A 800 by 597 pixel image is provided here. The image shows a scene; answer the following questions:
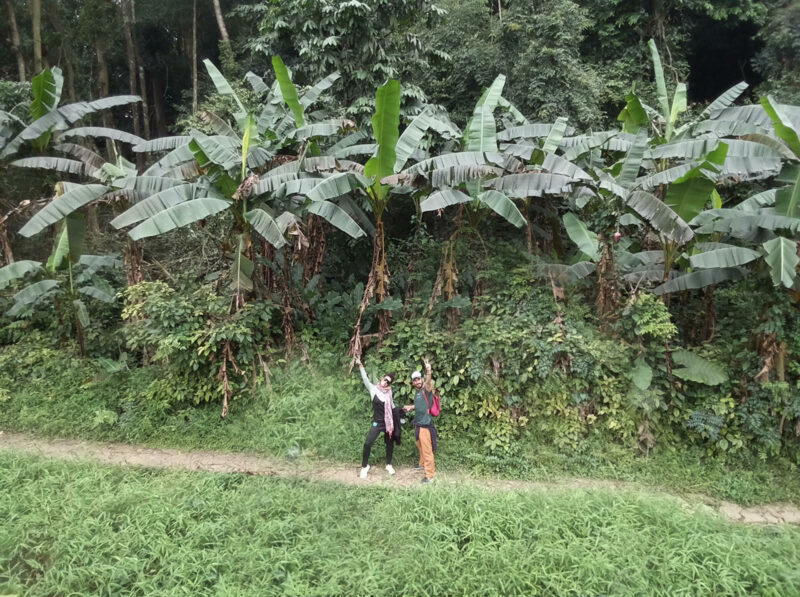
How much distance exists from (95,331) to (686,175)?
888 centimetres

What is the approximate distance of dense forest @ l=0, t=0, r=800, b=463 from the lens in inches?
219

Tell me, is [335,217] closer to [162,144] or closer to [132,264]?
[162,144]

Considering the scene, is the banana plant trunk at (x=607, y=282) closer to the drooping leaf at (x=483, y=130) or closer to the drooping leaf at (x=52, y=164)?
the drooping leaf at (x=483, y=130)

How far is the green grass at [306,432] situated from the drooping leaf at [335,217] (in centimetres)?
209

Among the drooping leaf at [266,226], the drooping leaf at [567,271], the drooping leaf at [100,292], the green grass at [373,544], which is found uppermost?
the drooping leaf at [266,226]

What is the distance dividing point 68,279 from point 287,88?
479 centimetres

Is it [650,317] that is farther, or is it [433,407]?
[650,317]

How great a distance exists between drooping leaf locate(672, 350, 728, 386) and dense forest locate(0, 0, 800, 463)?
0.10 ft

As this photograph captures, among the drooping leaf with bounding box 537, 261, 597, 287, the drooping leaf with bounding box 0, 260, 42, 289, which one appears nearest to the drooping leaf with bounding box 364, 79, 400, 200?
the drooping leaf with bounding box 537, 261, 597, 287

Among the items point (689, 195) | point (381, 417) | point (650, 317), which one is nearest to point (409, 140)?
point (689, 195)

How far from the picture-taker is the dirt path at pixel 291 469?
4.89m

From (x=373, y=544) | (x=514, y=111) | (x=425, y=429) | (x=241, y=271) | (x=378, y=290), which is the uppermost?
(x=514, y=111)

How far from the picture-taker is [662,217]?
5398 mm

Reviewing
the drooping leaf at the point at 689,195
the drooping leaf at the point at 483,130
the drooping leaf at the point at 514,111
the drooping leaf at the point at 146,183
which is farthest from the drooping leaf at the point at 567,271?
the drooping leaf at the point at 146,183
